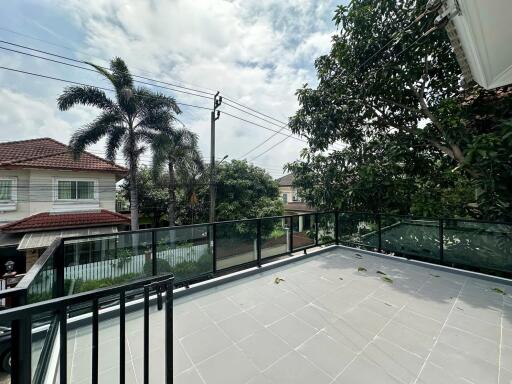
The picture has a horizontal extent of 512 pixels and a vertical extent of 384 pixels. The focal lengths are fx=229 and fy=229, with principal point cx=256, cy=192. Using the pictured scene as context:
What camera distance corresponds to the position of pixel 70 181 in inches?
370

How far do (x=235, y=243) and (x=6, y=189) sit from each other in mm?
10194

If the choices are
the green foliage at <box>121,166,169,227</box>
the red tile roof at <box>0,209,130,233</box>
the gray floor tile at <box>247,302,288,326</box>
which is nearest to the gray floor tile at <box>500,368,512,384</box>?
the gray floor tile at <box>247,302,288,326</box>

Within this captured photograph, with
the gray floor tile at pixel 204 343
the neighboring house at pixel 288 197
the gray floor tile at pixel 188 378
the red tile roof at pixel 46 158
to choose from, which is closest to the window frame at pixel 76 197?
the red tile roof at pixel 46 158

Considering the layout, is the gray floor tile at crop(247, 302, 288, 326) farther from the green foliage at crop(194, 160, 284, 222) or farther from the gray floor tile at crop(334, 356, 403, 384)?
the green foliage at crop(194, 160, 284, 222)

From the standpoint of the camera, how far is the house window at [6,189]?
839 centimetres

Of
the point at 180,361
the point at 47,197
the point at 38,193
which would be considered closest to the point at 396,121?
the point at 180,361

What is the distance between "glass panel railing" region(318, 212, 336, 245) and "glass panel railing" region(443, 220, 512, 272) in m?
1.96

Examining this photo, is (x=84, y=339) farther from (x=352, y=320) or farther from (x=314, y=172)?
(x=314, y=172)

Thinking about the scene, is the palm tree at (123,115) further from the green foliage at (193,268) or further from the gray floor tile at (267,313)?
the gray floor tile at (267,313)

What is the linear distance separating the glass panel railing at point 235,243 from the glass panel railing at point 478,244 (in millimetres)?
3265

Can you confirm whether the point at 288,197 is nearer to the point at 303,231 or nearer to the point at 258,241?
the point at 303,231

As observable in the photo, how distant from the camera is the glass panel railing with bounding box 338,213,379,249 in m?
4.79

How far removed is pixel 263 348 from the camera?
1.90 metres

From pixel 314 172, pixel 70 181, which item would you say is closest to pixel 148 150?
pixel 70 181
